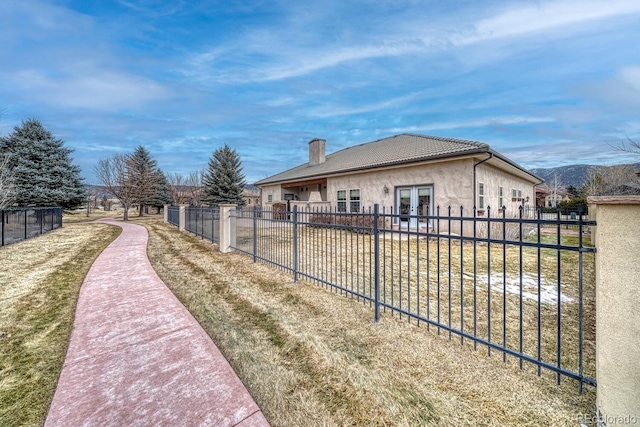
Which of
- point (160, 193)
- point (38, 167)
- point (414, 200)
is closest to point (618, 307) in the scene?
point (414, 200)

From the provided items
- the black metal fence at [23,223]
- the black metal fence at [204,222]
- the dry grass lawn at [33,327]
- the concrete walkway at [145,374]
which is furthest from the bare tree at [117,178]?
the concrete walkway at [145,374]

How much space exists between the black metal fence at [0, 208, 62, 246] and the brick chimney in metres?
A: 15.9

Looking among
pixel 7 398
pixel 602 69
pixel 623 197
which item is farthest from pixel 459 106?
pixel 7 398

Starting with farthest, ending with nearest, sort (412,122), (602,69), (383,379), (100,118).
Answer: (100,118) < (412,122) < (602,69) < (383,379)

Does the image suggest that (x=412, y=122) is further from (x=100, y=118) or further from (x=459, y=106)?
(x=100, y=118)

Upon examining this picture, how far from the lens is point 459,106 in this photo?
62.7 feet

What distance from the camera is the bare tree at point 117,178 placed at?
26750 millimetres

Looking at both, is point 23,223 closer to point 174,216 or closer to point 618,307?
point 174,216

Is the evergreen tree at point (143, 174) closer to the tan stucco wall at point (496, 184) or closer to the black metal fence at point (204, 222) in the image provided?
the black metal fence at point (204, 222)

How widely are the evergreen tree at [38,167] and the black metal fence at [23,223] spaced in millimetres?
7957

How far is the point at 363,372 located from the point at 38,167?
29.0 meters

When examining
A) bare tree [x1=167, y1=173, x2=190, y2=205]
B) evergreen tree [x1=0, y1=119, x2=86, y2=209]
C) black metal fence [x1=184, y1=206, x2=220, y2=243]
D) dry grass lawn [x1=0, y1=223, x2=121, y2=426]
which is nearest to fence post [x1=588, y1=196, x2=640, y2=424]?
dry grass lawn [x1=0, y1=223, x2=121, y2=426]

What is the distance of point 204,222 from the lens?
11016mm

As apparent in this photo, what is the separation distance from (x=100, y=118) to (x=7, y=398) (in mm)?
37463
